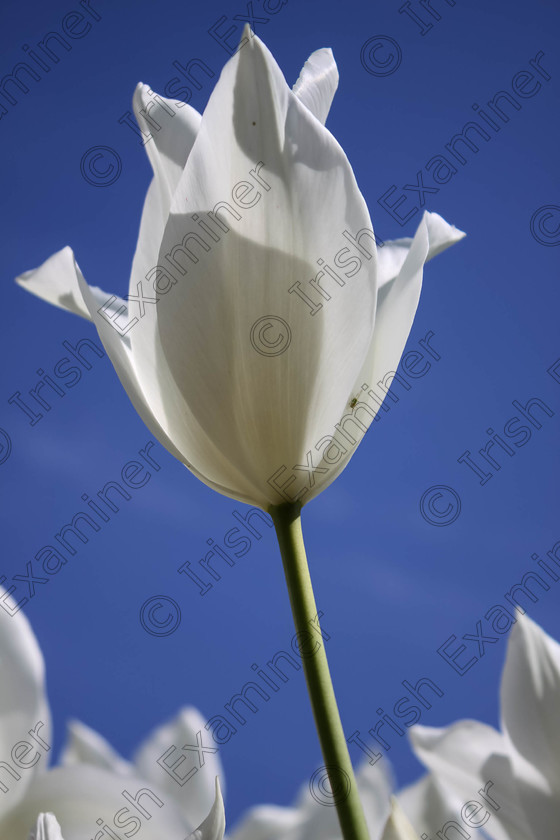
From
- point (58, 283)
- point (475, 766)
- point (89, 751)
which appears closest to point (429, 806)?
point (475, 766)

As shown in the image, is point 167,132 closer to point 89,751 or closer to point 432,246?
point 432,246

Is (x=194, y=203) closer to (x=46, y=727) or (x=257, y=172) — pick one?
(x=257, y=172)

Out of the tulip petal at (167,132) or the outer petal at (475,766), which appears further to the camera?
the tulip petal at (167,132)

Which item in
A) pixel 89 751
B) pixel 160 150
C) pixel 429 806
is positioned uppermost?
pixel 160 150

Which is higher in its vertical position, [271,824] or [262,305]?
[262,305]

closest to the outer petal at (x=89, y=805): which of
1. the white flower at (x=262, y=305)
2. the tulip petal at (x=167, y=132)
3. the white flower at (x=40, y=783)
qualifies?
the white flower at (x=40, y=783)

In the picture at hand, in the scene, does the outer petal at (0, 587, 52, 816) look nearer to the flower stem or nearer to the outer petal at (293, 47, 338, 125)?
the flower stem

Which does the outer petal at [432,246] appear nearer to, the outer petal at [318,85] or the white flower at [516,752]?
the outer petal at [318,85]
